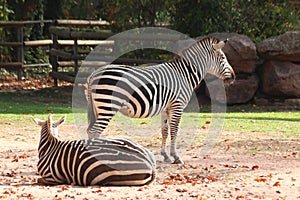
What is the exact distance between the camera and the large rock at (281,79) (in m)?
16.6

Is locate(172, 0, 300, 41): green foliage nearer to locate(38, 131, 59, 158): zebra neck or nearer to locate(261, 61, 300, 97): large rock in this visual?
locate(261, 61, 300, 97): large rock

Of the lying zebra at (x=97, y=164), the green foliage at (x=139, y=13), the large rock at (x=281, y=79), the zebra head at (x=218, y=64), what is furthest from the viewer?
the green foliage at (x=139, y=13)

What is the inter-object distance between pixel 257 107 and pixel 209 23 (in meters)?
2.87

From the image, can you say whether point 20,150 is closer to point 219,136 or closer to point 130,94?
point 130,94

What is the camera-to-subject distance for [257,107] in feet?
54.7

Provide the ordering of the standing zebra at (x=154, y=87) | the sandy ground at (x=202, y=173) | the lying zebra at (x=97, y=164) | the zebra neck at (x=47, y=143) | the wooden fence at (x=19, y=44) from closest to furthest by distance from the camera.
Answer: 1. the sandy ground at (x=202, y=173)
2. the lying zebra at (x=97, y=164)
3. the zebra neck at (x=47, y=143)
4. the standing zebra at (x=154, y=87)
5. the wooden fence at (x=19, y=44)

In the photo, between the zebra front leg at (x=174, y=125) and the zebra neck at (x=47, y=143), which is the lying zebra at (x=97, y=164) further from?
the zebra front leg at (x=174, y=125)

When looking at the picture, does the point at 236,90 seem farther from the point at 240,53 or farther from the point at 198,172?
the point at 198,172

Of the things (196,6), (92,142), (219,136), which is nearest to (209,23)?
(196,6)

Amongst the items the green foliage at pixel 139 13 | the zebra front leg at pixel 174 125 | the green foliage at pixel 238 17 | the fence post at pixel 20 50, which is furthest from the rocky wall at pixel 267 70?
the zebra front leg at pixel 174 125

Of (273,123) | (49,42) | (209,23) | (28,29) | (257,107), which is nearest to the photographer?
(273,123)

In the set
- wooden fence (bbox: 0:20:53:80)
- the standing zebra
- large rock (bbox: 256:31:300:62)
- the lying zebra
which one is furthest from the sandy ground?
wooden fence (bbox: 0:20:53:80)

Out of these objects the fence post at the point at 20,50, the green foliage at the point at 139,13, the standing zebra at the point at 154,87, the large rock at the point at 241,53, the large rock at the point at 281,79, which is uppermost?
the standing zebra at the point at 154,87

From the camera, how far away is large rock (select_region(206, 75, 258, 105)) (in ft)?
54.7
